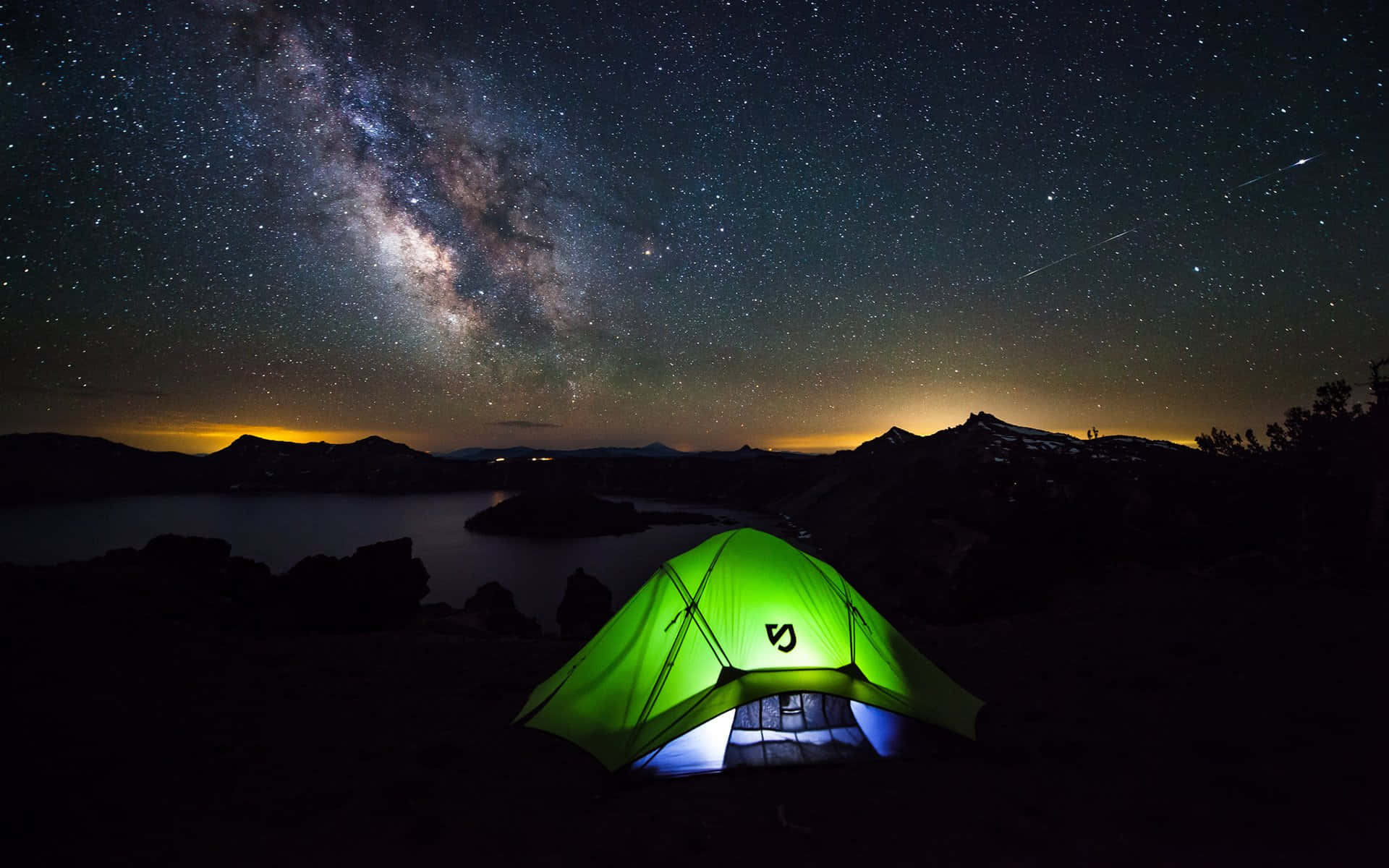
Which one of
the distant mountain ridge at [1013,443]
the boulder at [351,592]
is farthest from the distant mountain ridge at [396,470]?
the boulder at [351,592]

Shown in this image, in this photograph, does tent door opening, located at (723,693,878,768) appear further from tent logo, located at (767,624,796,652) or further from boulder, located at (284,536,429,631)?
boulder, located at (284,536,429,631)

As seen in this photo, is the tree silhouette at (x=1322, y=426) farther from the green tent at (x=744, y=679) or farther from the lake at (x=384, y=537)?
the lake at (x=384, y=537)

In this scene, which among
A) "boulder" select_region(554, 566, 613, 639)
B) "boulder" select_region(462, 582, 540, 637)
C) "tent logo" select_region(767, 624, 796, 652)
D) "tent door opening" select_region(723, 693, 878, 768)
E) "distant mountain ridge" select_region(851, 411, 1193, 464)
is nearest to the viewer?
"tent door opening" select_region(723, 693, 878, 768)

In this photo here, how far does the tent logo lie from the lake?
26.7 meters

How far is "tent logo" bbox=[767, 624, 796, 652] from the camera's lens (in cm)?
596

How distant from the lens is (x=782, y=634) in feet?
19.8

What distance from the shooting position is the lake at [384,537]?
4916 cm

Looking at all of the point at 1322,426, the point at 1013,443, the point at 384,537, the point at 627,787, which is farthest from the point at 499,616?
the point at 384,537

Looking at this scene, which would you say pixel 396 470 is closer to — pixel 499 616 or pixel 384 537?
pixel 384 537

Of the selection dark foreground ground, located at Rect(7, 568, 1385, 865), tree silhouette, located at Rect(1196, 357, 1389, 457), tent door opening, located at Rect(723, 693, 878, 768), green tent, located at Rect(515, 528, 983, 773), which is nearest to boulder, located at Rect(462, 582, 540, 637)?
dark foreground ground, located at Rect(7, 568, 1385, 865)

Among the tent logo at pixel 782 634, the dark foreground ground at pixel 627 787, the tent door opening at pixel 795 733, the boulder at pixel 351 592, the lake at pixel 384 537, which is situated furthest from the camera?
the lake at pixel 384 537

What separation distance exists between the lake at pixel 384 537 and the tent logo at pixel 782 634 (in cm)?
2673

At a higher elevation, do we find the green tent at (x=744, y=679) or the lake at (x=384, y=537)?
the green tent at (x=744, y=679)

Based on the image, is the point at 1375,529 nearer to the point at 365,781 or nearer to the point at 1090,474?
the point at 1090,474
